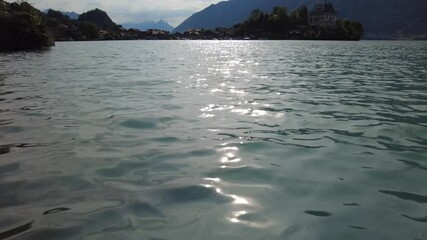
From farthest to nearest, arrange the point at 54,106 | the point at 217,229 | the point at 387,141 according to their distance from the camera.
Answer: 1. the point at 54,106
2. the point at 387,141
3. the point at 217,229

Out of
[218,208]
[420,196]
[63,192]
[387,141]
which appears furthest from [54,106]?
→ [420,196]

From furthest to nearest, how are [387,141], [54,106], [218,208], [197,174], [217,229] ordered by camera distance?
[54,106], [387,141], [197,174], [218,208], [217,229]

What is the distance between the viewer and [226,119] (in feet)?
32.7

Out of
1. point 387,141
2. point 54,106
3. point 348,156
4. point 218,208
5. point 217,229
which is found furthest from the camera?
point 54,106

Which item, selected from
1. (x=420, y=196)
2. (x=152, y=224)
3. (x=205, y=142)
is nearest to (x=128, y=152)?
(x=205, y=142)

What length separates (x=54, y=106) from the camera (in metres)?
11.5

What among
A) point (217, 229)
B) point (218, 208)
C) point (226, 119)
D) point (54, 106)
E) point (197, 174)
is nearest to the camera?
point (217, 229)

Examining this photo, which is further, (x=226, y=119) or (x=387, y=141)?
(x=226, y=119)

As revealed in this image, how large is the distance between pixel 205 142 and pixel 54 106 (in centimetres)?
624

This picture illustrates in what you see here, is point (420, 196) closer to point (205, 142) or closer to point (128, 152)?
point (205, 142)

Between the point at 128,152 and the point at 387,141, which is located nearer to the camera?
the point at 128,152

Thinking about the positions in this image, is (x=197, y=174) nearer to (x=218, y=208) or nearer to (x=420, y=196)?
(x=218, y=208)

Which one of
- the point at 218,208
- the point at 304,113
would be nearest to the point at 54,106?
the point at 304,113

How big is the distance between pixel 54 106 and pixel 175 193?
25.9 ft
